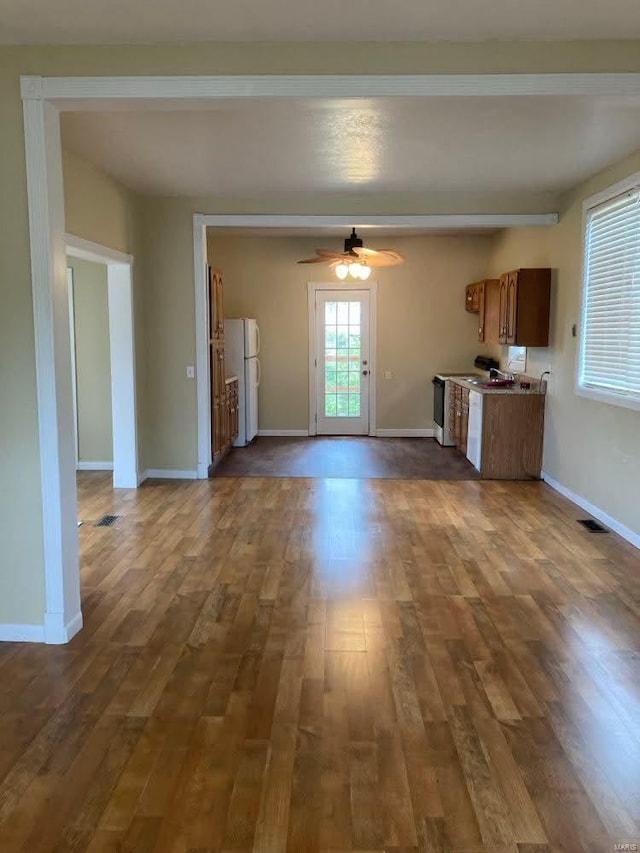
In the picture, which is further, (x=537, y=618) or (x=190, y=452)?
(x=190, y=452)

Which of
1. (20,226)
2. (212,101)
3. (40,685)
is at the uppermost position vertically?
(212,101)

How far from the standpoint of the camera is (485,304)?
26.9 feet

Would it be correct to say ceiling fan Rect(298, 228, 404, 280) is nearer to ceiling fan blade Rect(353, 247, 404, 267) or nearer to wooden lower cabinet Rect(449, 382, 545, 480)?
ceiling fan blade Rect(353, 247, 404, 267)

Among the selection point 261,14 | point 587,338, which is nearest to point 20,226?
point 261,14

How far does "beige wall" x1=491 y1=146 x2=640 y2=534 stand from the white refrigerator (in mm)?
3474

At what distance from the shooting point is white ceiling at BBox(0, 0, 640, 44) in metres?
2.48

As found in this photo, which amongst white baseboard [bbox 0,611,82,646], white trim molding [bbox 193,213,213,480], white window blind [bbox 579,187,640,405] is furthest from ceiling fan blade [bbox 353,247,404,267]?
white baseboard [bbox 0,611,82,646]

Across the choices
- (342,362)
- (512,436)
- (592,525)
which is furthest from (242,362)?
(592,525)

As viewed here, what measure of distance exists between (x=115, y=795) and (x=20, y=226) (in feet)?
7.65

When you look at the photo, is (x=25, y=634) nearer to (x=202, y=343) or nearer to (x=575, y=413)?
(x=202, y=343)

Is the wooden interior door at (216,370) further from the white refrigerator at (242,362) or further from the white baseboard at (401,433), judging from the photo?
the white baseboard at (401,433)

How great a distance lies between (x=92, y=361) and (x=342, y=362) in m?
3.74

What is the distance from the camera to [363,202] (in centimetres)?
624

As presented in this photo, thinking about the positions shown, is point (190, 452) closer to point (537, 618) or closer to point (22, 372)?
point (22, 372)
